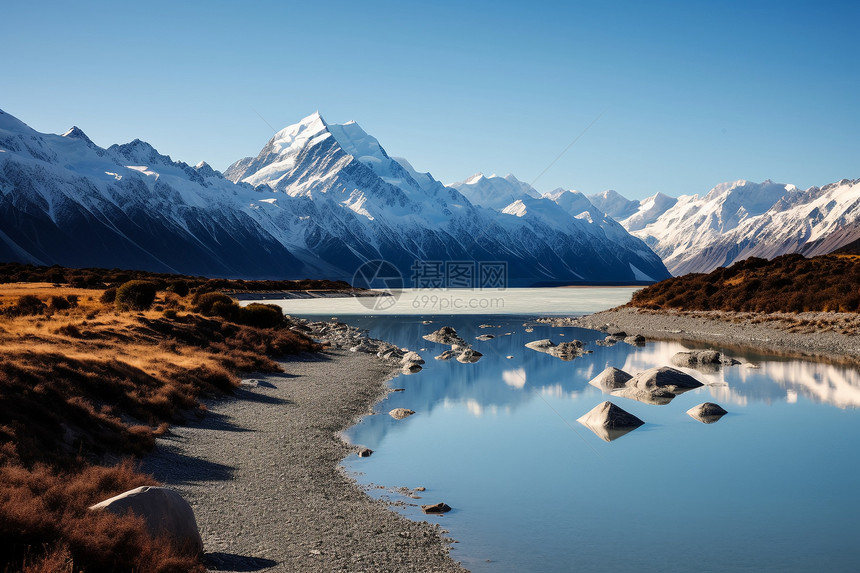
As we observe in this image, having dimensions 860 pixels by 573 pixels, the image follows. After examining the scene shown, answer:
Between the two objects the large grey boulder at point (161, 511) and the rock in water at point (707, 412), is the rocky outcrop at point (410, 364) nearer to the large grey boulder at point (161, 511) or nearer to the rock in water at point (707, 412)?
the rock in water at point (707, 412)

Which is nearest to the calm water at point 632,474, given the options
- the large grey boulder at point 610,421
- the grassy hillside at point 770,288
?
the large grey boulder at point 610,421

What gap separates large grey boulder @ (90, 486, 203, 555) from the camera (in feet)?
38.3

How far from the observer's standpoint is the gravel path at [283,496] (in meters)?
13.5

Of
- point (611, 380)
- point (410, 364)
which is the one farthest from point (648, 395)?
point (410, 364)

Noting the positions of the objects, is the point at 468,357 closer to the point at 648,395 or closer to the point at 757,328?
the point at 648,395

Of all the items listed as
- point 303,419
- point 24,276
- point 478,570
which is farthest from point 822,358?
point 24,276

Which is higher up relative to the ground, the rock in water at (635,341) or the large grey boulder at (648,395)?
the rock in water at (635,341)

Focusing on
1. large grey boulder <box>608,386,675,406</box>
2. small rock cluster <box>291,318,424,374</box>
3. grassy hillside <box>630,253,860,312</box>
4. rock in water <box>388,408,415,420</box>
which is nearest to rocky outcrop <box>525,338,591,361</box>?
small rock cluster <box>291,318,424,374</box>

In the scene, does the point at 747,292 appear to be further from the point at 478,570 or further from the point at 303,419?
the point at 478,570

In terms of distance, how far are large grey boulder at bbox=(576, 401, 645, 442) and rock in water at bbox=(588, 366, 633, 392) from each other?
29.1 ft

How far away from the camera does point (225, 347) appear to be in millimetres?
42531

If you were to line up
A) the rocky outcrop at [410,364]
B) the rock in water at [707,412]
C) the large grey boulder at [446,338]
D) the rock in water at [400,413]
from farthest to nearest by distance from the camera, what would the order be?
the large grey boulder at [446,338] < the rocky outcrop at [410,364] < the rock in water at [400,413] < the rock in water at [707,412]

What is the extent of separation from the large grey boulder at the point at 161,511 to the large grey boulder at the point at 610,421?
55.5ft

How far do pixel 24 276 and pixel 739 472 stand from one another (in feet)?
339
